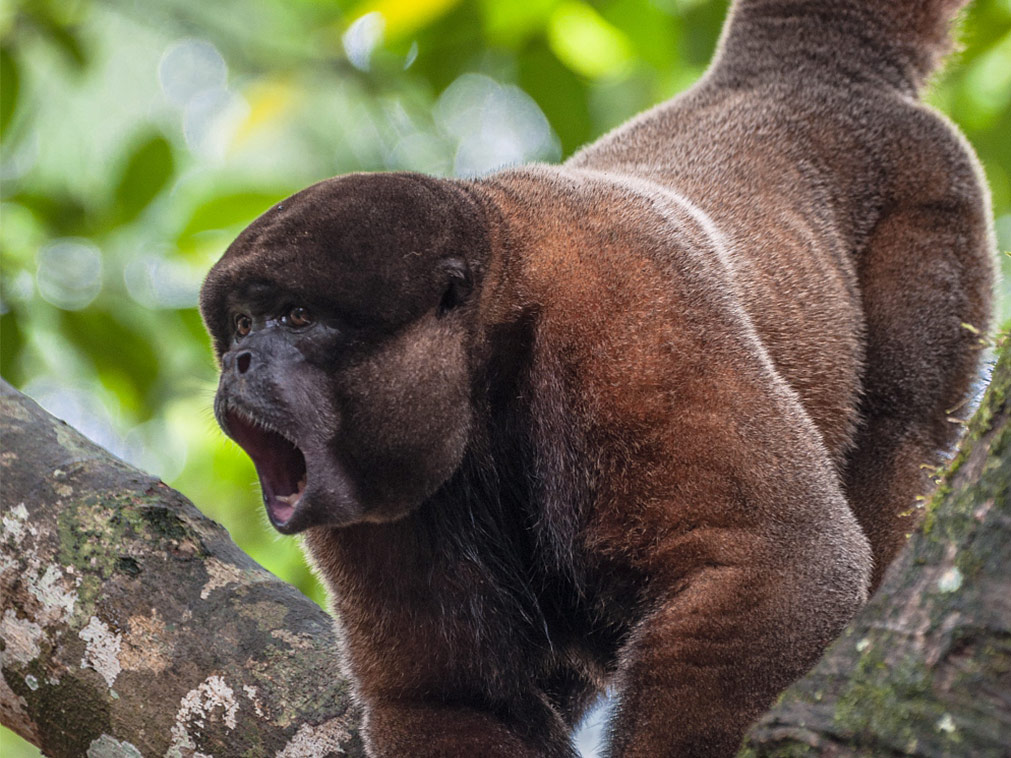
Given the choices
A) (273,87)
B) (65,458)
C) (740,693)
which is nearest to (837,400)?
(740,693)

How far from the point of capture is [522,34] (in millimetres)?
4898

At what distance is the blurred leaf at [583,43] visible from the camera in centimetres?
514

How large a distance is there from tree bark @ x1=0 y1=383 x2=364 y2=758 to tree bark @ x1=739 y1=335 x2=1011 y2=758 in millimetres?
1723

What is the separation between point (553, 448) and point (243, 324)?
0.98 metres

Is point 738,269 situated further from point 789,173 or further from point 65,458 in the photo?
point 65,458

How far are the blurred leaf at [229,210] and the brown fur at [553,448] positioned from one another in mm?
1680

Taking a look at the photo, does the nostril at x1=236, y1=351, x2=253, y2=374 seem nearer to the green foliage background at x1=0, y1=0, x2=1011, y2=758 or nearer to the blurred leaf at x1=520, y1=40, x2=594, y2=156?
the green foliage background at x1=0, y1=0, x2=1011, y2=758

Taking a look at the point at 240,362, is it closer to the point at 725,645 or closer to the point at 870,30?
the point at 725,645

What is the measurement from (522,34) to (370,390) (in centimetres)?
229

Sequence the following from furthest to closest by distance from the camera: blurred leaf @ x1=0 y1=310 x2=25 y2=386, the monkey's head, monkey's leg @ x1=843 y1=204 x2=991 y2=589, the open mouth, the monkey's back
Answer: blurred leaf @ x1=0 y1=310 x2=25 y2=386 → monkey's leg @ x1=843 y1=204 x2=991 y2=589 → the monkey's back → the open mouth → the monkey's head

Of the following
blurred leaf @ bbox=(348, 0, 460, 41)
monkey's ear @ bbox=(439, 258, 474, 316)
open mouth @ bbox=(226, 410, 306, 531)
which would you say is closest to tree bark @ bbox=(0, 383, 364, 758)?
open mouth @ bbox=(226, 410, 306, 531)

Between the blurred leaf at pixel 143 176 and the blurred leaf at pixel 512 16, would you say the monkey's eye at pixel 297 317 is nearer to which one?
the blurred leaf at pixel 512 16

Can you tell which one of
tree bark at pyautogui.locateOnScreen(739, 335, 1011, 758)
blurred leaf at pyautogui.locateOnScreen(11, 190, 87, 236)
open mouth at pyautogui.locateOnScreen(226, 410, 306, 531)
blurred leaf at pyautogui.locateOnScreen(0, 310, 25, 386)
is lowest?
blurred leaf at pyautogui.locateOnScreen(0, 310, 25, 386)

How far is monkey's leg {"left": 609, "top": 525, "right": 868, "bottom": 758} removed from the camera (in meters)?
2.82
